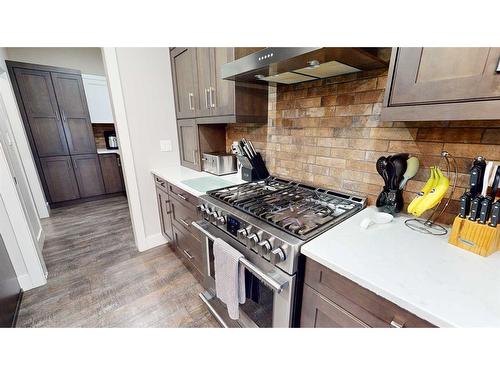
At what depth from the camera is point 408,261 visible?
0.73 metres

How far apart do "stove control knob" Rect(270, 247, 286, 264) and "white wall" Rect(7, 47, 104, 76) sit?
451 centimetres

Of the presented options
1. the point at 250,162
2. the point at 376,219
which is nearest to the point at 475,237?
the point at 376,219

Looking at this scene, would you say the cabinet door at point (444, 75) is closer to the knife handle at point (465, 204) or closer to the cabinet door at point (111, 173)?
the knife handle at point (465, 204)

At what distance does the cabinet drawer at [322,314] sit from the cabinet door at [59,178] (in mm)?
4249

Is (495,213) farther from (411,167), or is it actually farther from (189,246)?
(189,246)

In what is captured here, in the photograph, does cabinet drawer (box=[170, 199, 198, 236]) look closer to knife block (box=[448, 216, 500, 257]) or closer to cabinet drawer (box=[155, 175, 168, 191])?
cabinet drawer (box=[155, 175, 168, 191])

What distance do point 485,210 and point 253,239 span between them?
863mm

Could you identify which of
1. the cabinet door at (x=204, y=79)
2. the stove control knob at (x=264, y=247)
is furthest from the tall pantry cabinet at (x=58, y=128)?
the stove control knob at (x=264, y=247)

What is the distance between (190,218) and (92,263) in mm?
1301

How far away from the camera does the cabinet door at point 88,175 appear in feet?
11.8

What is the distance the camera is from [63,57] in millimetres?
3559

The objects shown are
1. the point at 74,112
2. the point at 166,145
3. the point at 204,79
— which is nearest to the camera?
the point at 204,79

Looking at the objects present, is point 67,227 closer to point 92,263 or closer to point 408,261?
point 92,263
